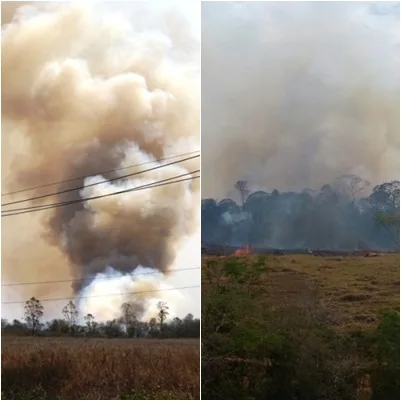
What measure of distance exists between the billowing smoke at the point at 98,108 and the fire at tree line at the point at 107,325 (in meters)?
0.65

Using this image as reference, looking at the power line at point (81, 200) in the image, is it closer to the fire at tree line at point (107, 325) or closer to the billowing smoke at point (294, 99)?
the billowing smoke at point (294, 99)

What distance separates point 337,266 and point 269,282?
0.60 meters

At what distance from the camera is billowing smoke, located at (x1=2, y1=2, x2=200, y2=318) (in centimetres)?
612

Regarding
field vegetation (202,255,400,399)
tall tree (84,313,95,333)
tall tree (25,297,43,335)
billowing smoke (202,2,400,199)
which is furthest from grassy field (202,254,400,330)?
tall tree (25,297,43,335)

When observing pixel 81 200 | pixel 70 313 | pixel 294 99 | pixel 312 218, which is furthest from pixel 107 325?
pixel 294 99

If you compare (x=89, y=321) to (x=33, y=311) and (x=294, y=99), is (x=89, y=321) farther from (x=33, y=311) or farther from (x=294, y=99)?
(x=294, y=99)

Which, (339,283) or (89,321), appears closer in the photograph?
(89,321)

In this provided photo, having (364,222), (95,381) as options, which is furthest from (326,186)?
(95,381)

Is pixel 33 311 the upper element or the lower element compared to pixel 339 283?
lower

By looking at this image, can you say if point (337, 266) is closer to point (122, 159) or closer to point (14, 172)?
point (122, 159)

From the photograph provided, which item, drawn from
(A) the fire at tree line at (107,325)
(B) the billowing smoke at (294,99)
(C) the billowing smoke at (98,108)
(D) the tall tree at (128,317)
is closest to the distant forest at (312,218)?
(B) the billowing smoke at (294,99)

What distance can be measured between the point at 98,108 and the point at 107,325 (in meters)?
1.88

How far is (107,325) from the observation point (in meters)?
5.96

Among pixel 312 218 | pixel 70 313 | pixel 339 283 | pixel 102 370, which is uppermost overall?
pixel 312 218
